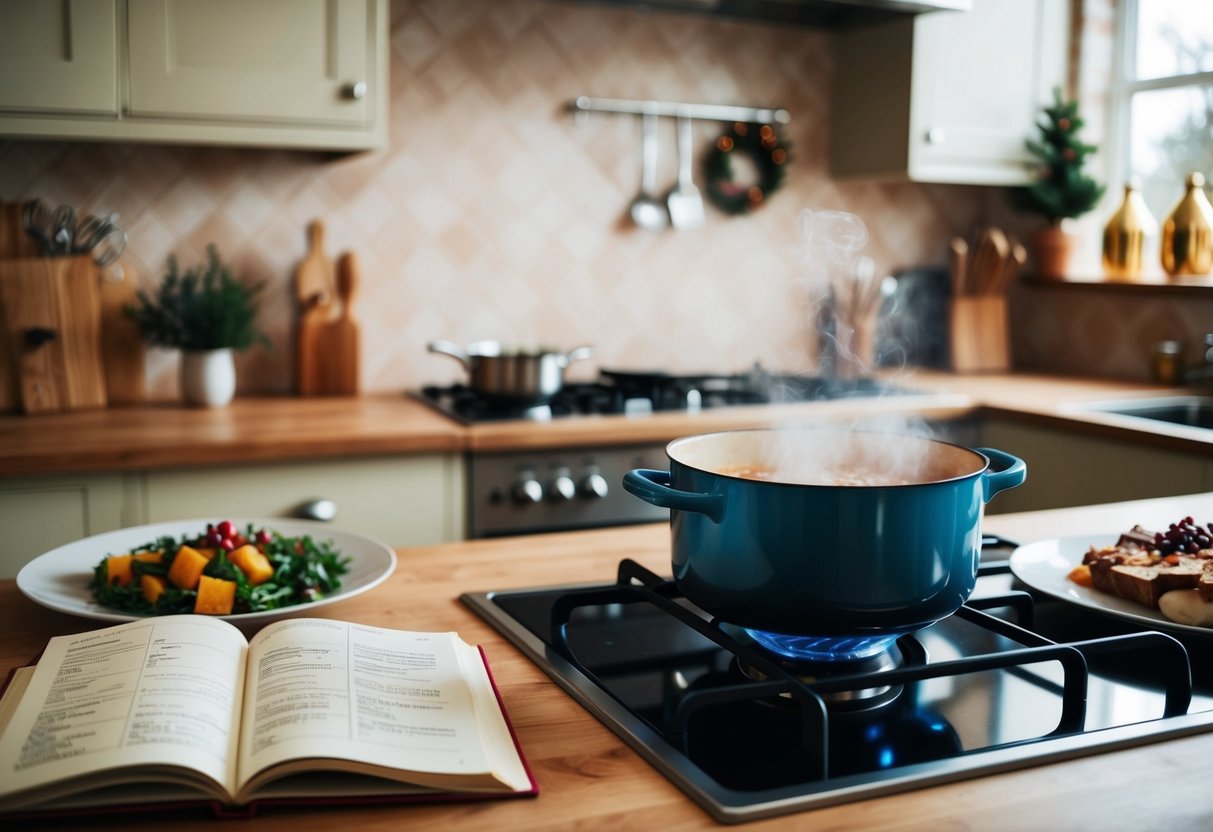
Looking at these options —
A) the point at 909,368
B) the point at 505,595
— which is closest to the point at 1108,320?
the point at 909,368

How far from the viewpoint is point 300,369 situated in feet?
8.89

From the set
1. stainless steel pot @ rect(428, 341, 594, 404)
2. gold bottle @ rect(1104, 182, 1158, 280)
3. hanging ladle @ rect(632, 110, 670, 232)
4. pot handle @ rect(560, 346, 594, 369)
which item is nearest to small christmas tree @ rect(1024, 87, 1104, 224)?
gold bottle @ rect(1104, 182, 1158, 280)

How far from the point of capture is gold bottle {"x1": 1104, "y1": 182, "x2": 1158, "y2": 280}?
119 inches

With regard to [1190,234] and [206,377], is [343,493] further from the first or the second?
[1190,234]

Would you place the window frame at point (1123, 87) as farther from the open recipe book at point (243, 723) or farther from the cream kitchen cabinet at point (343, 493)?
the open recipe book at point (243, 723)

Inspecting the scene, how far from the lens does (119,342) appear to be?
8.23 feet

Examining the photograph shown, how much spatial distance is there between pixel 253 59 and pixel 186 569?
62.9 inches

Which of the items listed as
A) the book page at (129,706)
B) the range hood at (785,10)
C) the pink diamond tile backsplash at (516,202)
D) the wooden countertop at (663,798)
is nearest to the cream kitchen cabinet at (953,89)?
the range hood at (785,10)

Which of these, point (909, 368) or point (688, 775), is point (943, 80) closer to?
point (909, 368)

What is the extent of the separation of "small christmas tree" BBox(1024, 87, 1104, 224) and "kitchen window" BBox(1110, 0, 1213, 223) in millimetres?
180

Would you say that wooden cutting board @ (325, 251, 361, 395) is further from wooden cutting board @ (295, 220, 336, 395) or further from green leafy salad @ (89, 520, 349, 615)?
green leafy salad @ (89, 520, 349, 615)

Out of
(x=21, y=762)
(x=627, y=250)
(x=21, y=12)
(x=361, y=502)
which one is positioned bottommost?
(x=361, y=502)

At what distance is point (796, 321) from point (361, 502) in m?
1.58

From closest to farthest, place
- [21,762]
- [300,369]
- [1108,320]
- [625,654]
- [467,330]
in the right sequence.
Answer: [21,762], [625,654], [300,369], [467,330], [1108,320]
